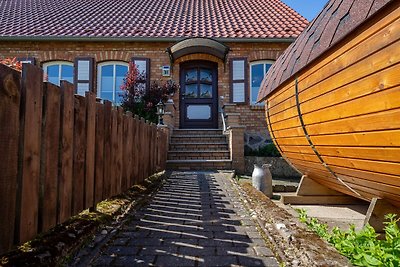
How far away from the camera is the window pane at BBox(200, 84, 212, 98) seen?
10.8 m

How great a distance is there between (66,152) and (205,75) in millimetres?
9036

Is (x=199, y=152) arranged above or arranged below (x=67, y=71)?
below

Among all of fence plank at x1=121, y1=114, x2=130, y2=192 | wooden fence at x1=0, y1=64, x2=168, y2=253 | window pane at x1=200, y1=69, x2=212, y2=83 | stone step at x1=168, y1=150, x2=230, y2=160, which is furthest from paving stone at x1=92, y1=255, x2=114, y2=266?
window pane at x1=200, y1=69, x2=212, y2=83

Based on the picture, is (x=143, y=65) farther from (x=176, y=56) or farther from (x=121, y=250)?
(x=121, y=250)

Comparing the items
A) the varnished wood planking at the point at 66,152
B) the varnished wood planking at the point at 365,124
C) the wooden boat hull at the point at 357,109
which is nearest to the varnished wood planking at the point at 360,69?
Result: the wooden boat hull at the point at 357,109

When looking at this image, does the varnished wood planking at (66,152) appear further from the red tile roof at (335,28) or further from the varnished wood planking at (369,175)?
the varnished wood planking at (369,175)

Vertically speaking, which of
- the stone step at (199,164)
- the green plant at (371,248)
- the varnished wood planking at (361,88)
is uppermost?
the varnished wood planking at (361,88)

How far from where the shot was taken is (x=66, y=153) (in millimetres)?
2193

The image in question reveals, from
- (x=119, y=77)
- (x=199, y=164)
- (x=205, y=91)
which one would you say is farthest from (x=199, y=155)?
(x=119, y=77)

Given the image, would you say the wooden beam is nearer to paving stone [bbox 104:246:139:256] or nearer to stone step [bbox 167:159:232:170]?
paving stone [bbox 104:246:139:256]

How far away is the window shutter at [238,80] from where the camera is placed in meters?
10.2

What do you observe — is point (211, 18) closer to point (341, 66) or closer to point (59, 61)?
point (59, 61)

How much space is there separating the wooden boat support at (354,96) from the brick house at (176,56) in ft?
21.7

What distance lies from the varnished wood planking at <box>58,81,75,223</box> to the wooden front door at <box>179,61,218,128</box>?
330 inches
